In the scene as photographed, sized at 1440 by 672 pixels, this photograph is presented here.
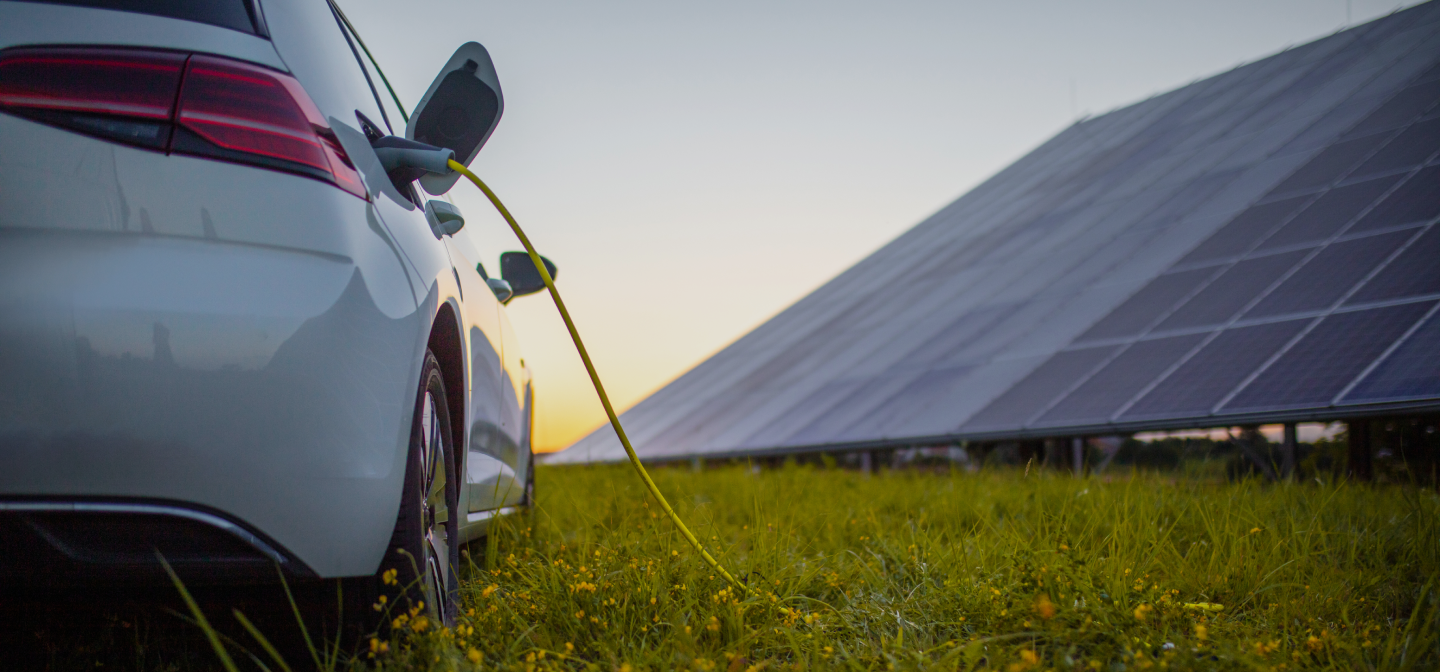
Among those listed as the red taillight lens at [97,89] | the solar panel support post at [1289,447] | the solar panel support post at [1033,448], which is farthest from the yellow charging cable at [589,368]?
the solar panel support post at [1033,448]

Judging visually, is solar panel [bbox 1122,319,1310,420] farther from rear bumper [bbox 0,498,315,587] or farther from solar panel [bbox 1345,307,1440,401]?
rear bumper [bbox 0,498,315,587]

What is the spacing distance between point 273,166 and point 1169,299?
237 inches

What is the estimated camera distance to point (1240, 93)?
10.6 meters

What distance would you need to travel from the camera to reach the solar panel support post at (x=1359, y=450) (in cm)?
503

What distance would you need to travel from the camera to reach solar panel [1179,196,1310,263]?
6.30m

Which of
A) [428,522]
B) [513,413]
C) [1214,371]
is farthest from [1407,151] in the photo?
[428,522]

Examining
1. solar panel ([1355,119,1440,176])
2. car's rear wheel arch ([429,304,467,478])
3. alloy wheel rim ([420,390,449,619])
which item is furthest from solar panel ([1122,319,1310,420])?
alloy wheel rim ([420,390,449,619])

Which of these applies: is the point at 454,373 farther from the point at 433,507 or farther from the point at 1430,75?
the point at 1430,75

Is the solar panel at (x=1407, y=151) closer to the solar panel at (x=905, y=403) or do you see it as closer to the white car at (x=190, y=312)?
the solar panel at (x=905, y=403)

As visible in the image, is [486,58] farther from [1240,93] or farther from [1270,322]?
[1240,93]

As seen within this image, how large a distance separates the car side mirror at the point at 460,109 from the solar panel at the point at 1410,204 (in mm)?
5843

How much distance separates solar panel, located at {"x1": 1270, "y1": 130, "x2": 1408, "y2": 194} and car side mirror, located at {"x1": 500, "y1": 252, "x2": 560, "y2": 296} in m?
6.01

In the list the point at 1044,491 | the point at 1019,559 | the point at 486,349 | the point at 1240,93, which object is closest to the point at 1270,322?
the point at 1044,491

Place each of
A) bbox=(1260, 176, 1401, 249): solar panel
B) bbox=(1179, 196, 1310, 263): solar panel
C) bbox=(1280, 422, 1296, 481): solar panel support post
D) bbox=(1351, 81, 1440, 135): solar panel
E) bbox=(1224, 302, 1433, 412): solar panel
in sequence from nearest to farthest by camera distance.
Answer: bbox=(1224, 302, 1433, 412): solar panel → bbox=(1280, 422, 1296, 481): solar panel support post → bbox=(1260, 176, 1401, 249): solar panel → bbox=(1179, 196, 1310, 263): solar panel → bbox=(1351, 81, 1440, 135): solar panel
